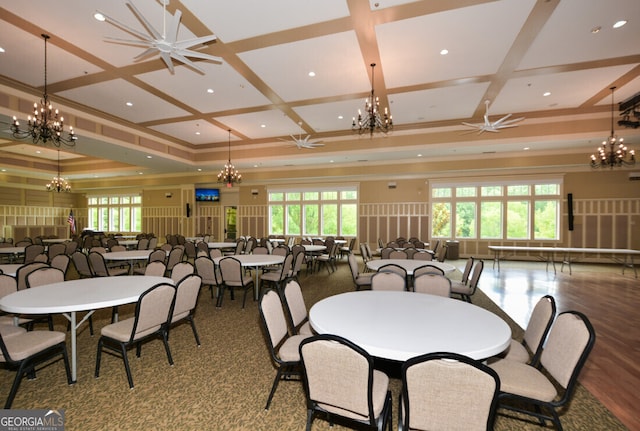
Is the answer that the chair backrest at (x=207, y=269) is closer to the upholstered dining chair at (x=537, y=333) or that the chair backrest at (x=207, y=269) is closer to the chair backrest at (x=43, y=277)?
the chair backrest at (x=43, y=277)

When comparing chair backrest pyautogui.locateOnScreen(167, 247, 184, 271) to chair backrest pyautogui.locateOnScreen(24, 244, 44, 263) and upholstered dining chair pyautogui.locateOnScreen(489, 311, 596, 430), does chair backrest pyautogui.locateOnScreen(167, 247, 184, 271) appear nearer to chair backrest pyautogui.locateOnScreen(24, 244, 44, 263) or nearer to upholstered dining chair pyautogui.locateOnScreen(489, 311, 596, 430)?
chair backrest pyautogui.locateOnScreen(24, 244, 44, 263)

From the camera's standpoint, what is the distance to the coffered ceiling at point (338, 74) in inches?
168

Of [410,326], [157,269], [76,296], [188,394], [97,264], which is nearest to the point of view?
[410,326]

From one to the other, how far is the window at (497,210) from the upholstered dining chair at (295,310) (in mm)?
10590

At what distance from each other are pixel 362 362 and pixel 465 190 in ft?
39.6

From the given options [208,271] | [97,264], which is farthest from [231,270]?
[97,264]

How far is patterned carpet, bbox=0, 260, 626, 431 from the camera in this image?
86.7 inches

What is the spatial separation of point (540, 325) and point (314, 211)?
11977 millimetres

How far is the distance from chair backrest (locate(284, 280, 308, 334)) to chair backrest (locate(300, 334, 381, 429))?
3.26ft

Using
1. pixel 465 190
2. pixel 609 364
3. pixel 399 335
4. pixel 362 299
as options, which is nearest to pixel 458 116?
pixel 465 190

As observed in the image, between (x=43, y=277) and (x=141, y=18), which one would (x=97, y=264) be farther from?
(x=141, y=18)

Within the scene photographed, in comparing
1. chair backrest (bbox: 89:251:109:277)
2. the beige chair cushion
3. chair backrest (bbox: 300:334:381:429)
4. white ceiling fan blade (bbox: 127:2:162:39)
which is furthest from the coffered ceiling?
chair backrest (bbox: 300:334:381:429)

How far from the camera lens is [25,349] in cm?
232

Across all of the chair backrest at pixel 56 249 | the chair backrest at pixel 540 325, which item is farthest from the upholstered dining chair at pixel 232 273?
the chair backrest at pixel 56 249
